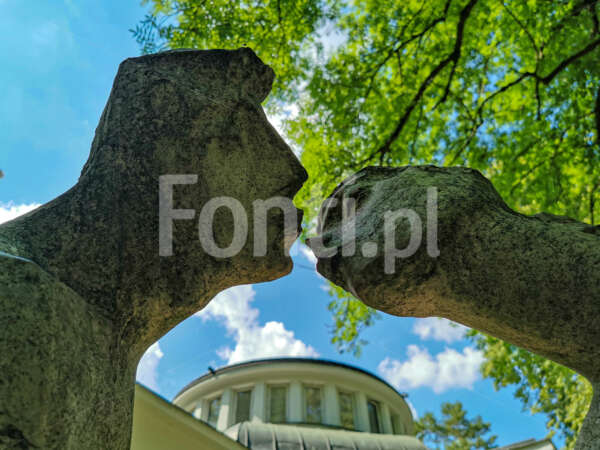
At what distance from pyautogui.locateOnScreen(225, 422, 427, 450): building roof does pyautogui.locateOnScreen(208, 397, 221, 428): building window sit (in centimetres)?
308

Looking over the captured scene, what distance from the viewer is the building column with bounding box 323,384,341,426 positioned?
19.4 metres

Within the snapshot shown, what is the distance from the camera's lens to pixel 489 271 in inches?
65.9

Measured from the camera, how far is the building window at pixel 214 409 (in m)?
20.5

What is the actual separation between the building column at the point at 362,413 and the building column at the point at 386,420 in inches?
38.4

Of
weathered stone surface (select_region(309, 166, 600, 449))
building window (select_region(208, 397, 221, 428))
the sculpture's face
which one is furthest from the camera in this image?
building window (select_region(208, 397, 221, 428))

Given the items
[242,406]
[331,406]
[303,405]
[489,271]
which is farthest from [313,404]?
[489,271]

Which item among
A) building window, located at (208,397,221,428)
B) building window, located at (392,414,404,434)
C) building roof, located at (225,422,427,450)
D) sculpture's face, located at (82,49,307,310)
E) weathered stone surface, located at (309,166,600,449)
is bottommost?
weathered stone surface, located at (309,166,600,449)

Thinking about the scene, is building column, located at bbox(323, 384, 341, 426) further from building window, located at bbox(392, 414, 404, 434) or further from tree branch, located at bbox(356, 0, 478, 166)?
tree branch, located at bbox(356, 0, 478, 166)

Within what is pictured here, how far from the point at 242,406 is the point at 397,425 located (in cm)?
708

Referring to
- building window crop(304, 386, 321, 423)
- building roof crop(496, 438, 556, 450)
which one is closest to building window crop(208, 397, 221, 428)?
building window crop(304, 386, 321, 423)

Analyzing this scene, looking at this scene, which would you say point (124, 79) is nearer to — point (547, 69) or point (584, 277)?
point (584, 277)

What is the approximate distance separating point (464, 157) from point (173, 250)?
26.0 ft

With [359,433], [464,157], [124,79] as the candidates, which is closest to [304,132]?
[464,157]

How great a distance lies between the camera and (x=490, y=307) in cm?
167
